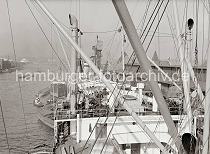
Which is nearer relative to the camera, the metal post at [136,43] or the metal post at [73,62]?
the metal post at [136,43]

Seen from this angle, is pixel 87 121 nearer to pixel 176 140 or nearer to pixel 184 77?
pixel 184 77

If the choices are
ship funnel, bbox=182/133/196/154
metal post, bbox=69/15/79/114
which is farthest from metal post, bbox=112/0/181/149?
metal post, bbox=69/15/79/114

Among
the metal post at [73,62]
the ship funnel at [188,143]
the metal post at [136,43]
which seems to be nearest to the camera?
the metal post at [136,43]

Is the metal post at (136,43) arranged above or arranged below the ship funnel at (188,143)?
above

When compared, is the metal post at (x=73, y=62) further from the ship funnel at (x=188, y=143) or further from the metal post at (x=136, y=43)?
the metal post at (x=136, y=43)

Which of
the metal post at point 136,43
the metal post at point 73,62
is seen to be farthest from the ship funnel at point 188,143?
the metal post at point 73,62

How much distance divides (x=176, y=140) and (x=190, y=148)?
228mm

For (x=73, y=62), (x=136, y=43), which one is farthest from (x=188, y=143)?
(x=73, y=62)

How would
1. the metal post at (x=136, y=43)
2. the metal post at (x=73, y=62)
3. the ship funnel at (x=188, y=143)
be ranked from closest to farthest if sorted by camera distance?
the metal post at (x=136, y=43), the ship funnel at (x=188, y=143), the metal post at (x=73, y=62)

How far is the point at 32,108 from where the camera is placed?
108 ft

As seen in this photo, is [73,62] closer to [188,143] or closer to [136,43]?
[188,143]

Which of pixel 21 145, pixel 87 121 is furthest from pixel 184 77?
pixel 21 145

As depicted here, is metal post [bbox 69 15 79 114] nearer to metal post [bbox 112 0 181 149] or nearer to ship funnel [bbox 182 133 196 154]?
ship funnel [bbox 182 133 196 154]

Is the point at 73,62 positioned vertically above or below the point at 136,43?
below
